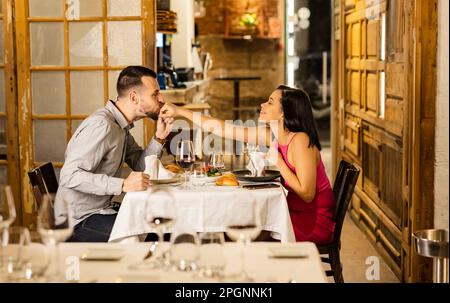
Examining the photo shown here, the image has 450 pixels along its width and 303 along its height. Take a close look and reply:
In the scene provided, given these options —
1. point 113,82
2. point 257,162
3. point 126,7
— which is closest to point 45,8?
point 126,7

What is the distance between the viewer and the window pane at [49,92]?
597cm

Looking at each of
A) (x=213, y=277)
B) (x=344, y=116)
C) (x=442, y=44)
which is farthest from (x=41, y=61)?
(x=213, y=277)

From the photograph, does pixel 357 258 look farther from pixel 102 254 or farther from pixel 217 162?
pixel 102 254

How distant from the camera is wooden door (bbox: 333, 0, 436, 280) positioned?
16.5 feet

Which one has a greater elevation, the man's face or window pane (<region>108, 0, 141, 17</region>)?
window pane (<region>108, 0, 141, 17</region>)

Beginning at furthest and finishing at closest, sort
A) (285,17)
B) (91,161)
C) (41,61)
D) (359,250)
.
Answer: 1. (285,17)
2. (359,250)
3. (41,61)
4. (91,161)

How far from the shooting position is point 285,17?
51.8 ft

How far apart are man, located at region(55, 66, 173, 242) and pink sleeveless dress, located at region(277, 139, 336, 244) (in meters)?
0.85

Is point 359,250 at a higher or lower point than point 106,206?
lower

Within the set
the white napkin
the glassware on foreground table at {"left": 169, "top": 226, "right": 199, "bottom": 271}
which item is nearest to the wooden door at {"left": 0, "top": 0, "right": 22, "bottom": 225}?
the white napkin

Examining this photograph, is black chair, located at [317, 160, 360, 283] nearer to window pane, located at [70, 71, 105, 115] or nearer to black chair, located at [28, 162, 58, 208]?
black chair, located at [28, 162, 58, 208]

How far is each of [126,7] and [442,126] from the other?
2444 mm
